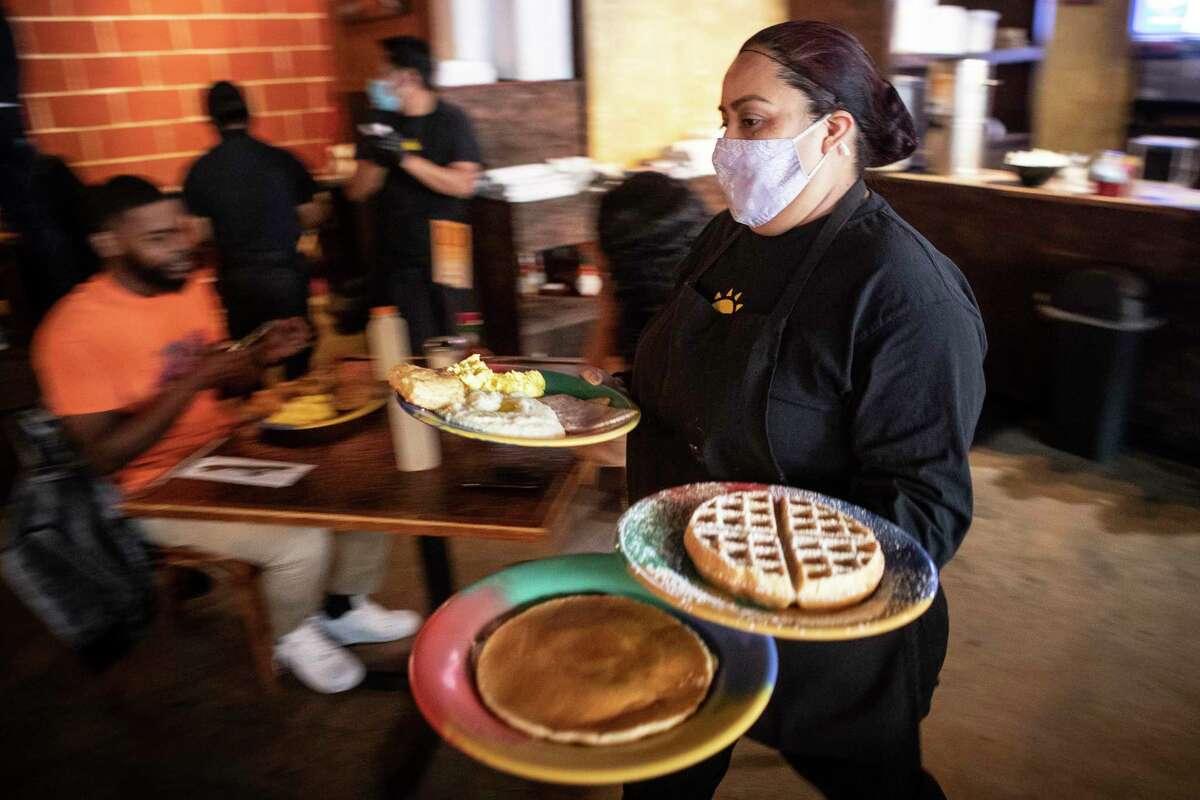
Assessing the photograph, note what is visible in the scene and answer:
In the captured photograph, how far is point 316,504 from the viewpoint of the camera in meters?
1.77

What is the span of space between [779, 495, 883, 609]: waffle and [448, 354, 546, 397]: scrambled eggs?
2.50 feet

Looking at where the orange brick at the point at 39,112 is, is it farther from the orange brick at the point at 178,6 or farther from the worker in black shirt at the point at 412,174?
the worker in black shirt at the point at 412,174

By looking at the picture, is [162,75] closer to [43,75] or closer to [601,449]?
[43,75]

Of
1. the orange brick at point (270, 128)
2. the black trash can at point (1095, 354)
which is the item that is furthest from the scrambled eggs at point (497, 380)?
the orange brick at point (270, 128)

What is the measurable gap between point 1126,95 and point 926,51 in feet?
6.32

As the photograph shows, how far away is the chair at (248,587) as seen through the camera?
7.64ft

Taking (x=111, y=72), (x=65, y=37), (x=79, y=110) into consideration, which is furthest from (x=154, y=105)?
(x=65, y=37)

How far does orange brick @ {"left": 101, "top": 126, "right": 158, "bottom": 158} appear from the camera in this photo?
476 cm

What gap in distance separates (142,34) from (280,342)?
3542 mm

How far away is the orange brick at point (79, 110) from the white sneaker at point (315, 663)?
350cm

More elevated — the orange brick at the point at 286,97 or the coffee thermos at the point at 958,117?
the orange brick at the point at 286,97

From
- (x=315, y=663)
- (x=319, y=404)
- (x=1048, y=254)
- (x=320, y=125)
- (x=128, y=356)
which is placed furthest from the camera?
(x=320, y=125)

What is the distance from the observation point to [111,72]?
4.71 metres

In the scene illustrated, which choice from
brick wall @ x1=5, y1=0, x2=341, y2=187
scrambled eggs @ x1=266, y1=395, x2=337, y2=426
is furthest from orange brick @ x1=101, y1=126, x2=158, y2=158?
scrambled eggs @ x1=266, y1=395, x2=337, y2=426
